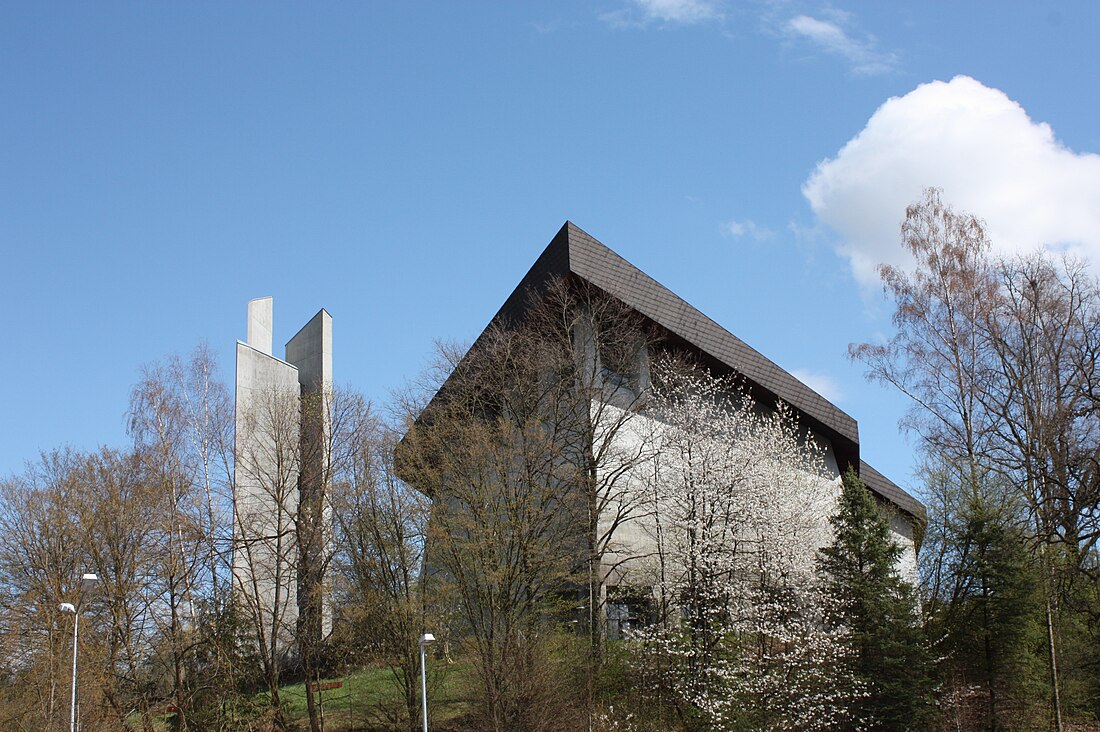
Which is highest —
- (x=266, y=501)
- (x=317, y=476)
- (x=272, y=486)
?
(x=317, y=476)

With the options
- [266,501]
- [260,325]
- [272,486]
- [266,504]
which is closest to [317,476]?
[272,486]

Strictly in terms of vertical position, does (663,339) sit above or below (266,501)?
above

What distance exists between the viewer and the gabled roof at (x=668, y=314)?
105ft

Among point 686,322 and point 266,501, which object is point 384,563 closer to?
point 266,501

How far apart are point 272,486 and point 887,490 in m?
25.6

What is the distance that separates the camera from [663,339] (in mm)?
33250

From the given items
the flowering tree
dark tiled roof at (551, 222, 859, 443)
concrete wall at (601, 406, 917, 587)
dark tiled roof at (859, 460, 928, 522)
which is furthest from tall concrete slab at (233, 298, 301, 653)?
dark tiled roof at (859, 460, 928, 522)

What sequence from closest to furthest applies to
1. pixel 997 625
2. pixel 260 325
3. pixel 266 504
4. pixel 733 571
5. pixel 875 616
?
pixel 875 616 < pixel 733 571 < pixel 997 625 < pixel 266 504 < pixel 260 325

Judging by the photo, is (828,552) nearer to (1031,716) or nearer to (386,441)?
(1031,716)

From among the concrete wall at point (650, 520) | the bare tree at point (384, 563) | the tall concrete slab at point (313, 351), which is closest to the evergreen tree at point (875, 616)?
the concrete wall at point (650, 520)

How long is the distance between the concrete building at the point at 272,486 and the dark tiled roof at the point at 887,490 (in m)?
21.9

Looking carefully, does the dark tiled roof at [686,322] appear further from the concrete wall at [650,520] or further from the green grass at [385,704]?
the green grass at [385,704]

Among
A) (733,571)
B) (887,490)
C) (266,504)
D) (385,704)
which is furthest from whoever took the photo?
(887,490)

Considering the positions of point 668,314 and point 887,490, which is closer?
point 668,314
